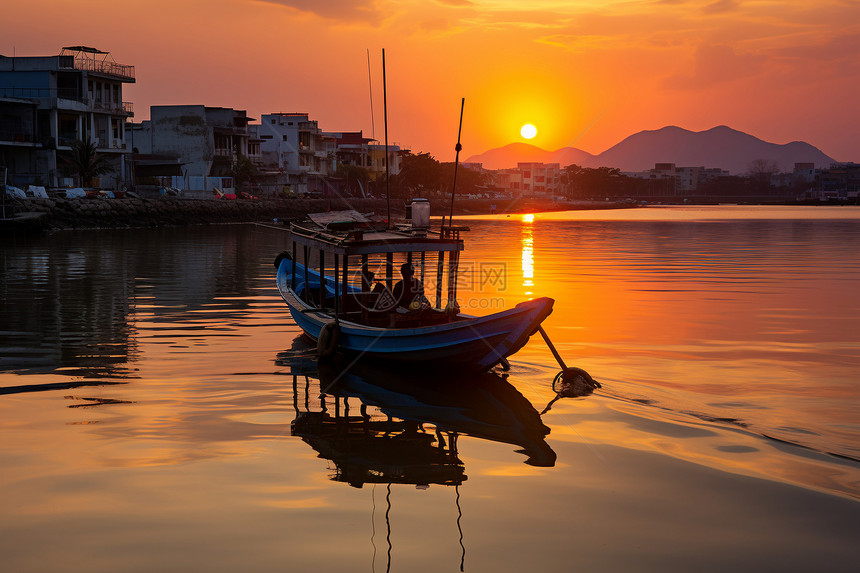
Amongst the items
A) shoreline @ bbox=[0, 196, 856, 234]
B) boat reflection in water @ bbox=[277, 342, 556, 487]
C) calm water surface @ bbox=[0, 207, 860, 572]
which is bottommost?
boat reflection in water @ bbox=[277, 342, 556, 487]

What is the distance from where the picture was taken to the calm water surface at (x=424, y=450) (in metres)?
7.12

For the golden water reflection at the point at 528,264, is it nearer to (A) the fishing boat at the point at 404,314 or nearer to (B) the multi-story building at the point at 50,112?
(A) the fishing boat at the point at 404,314

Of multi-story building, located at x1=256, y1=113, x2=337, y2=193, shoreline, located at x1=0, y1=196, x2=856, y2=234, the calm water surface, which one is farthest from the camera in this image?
multi-story building, located at x1=256, y1=113, x2=337, y2=193

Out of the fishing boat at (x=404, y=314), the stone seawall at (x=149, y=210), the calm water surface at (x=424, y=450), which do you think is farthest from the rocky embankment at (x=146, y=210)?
the calm water surface at (x=424, y=450)

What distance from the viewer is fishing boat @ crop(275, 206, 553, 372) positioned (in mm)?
12570

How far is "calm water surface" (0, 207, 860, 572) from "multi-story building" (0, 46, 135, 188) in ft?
157

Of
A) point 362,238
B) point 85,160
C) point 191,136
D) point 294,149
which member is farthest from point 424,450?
point 294,149

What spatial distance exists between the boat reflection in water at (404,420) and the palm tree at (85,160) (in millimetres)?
54857

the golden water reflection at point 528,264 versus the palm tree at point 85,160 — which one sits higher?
the palm tree at point 85,160

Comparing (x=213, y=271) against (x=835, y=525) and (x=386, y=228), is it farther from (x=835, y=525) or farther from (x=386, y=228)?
(x=835, y=525)

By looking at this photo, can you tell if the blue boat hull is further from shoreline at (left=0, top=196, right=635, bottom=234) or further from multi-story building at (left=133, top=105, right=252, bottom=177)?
multi-story building at (left=133, top=105, right=252, bottom=177)

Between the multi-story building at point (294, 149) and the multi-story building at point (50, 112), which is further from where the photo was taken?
the multi-story building at point (294, 149)

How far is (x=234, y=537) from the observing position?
23.7 ft

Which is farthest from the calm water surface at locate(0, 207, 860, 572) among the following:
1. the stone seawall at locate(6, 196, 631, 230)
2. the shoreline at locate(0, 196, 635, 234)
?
the shoreline at locate(0, 196, 635, 234)
